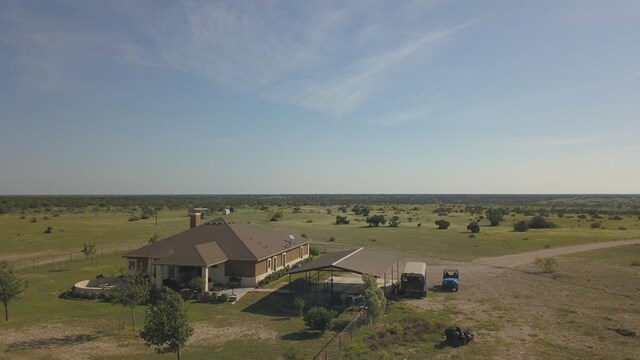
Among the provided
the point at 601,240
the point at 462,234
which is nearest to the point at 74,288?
the point at 462,234

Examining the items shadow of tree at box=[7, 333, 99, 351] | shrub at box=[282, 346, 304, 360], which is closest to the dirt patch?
shadow of tree at box=[7, 333, 99, 351]

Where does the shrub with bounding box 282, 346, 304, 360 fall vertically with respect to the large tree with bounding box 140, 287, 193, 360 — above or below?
below

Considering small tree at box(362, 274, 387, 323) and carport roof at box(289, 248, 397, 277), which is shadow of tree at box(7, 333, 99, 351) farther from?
small tree at box(362, 274, 387, 323)

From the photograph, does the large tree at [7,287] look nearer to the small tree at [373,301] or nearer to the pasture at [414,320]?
the pasture at [414,320]

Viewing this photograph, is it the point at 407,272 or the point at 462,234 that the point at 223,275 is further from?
the point at 462,234

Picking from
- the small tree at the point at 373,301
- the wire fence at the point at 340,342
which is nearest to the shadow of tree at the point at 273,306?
the wire fence at the point at 340,342

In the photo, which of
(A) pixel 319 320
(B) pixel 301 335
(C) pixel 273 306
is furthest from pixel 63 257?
(A) pixel 319 320
